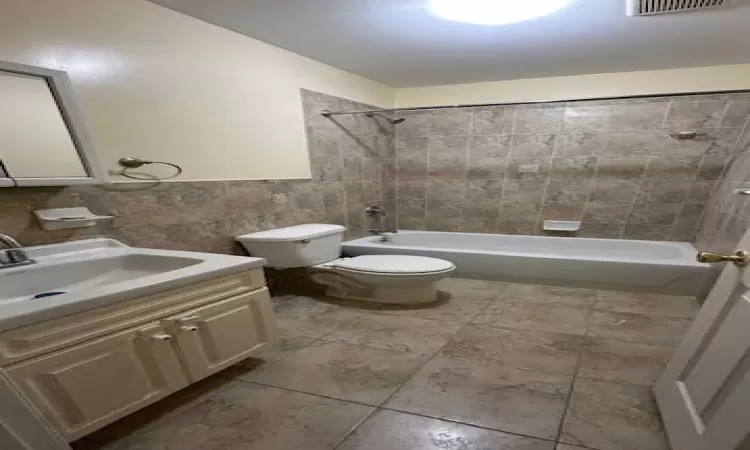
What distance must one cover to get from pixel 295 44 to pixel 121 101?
1.13 metres

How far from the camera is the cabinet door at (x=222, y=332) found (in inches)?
48.7

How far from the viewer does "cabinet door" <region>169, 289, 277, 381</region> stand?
1237 mm

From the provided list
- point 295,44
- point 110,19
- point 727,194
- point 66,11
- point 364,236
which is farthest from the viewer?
point 364,236

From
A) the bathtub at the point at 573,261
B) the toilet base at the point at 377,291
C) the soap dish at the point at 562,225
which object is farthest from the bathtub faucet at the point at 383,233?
the soap dish at the point at 562,225

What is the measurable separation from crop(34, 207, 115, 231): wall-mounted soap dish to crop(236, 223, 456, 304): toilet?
0.79m

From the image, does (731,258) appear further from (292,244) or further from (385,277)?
(292,244)

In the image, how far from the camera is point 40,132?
1.28m

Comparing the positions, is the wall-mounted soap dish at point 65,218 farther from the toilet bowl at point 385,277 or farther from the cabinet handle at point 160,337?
the toilet bowl at point 385,277

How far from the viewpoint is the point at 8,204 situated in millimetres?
1263

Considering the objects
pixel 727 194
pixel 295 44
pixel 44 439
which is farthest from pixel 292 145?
pixel 727 194

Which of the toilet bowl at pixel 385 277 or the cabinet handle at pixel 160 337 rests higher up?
the cabinet handle at pixel 160 337

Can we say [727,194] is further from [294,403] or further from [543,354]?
[294,403]

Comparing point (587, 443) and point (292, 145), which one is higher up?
point (292, 145)

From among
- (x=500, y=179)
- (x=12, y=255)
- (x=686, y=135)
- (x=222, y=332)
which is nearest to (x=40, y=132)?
(x=12, y=255)
